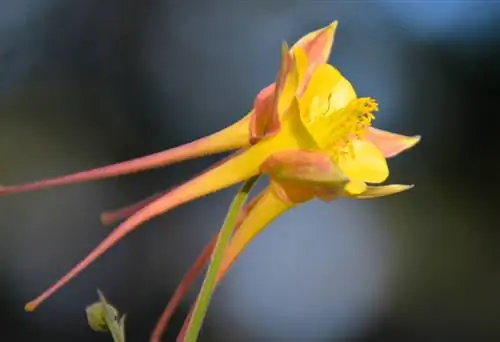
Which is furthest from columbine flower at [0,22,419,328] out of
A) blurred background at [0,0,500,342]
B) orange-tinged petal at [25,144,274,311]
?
blurred background at [0,0,500,342]

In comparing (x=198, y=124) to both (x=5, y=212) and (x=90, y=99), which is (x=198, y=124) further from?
(x=5, y=212)

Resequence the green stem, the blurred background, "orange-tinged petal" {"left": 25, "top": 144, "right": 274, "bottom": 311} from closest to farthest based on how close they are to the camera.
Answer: the green stem < "orange-tinged petal" {"left": 25, "top": 144, "right": 274, "bottom": 311} < the blurred background

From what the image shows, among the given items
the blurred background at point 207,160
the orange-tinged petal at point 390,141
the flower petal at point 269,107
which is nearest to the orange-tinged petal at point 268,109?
the flower petal at point 269,107

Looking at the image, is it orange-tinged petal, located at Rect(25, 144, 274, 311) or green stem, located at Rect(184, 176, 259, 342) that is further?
orange-tinged petal, located at Rect(25, 144, 274, 311)

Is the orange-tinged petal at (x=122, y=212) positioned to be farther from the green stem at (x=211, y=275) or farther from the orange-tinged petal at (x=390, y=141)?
the orange-tinged petal at (x=390, y=141)

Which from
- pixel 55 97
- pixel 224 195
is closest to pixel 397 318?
pixel 224 195

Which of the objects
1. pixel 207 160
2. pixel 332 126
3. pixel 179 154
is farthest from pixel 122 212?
pixel 207 160

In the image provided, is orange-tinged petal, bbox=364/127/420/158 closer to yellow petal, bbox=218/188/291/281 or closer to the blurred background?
yellow petal, bbox=218/188/291/281
